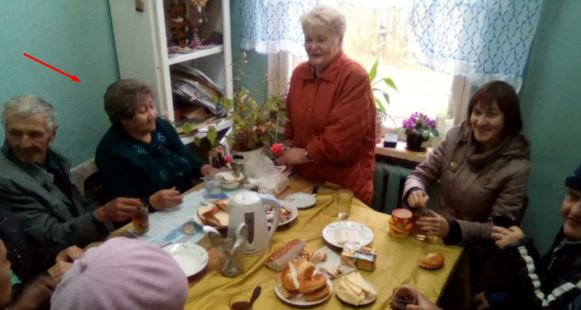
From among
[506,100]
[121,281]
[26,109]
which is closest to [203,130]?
[26,109]

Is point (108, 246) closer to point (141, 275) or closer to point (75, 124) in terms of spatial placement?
point (141, 275)

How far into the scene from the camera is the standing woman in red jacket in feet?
5.96

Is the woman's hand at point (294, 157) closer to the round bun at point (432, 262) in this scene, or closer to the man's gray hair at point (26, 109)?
the round bun at point (432, 262)

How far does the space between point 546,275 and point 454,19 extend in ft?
4.12

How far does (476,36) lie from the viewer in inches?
77.1

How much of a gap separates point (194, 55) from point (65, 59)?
66 centimetres

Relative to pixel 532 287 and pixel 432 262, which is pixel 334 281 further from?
pixel 532 287

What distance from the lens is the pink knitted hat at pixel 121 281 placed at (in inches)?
28.0

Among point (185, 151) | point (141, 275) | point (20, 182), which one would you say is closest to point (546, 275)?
point (141, 275)

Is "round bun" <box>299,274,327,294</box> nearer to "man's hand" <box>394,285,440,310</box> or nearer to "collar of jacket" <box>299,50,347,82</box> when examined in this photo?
"man's hand" <box>394,285,440,310</box>

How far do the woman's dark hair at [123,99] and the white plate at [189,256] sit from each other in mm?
690

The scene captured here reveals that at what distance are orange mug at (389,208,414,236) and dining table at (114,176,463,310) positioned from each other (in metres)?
0.02

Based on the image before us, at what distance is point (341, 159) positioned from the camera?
6.15 ft

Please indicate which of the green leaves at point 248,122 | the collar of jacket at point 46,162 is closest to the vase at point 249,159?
the green leaves at point 248,122
